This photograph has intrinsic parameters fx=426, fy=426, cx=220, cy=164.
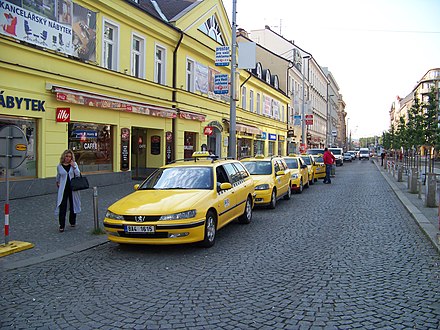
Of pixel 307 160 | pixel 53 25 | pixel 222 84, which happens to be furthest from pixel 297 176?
pixel 53 25

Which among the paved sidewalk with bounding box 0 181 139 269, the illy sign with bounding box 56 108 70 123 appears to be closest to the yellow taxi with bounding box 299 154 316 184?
the paved sidewalk with bounding box 0 181 139 269

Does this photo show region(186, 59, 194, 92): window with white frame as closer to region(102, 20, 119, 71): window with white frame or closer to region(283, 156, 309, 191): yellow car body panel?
region(102, 20, 119, 71): window with white frame

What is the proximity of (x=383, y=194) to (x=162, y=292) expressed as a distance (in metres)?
13.7

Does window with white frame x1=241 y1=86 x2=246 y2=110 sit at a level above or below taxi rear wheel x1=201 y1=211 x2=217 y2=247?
above

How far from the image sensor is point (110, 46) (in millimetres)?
16703

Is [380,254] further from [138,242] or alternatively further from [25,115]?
[25,115]

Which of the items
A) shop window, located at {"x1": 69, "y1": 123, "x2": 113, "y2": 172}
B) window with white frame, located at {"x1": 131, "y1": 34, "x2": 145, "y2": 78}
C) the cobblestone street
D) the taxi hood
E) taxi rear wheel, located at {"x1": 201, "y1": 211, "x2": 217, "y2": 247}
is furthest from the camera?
window with white frame, located at {"x1": 131, "y1": 34, "x2": 145, "y2": 78}

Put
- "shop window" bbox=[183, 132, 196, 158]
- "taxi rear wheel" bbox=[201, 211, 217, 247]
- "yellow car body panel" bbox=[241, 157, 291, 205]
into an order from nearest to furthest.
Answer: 1. "taxi rear wheel" bbox=[201, 211, 217, 247]
2. "yellow car body panel" bbox=[241, 157, 291, 205]
3. "shop window" bbox=[183, 132, 196, 158]

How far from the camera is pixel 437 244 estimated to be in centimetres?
741

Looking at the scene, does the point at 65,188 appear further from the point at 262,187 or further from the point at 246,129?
the point at 246,129

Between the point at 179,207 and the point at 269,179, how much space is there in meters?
6.03

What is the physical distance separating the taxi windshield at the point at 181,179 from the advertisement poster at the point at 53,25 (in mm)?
6499

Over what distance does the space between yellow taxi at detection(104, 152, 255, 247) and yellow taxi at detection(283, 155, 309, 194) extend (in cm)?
763

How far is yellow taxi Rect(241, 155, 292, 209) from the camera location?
483 inches
